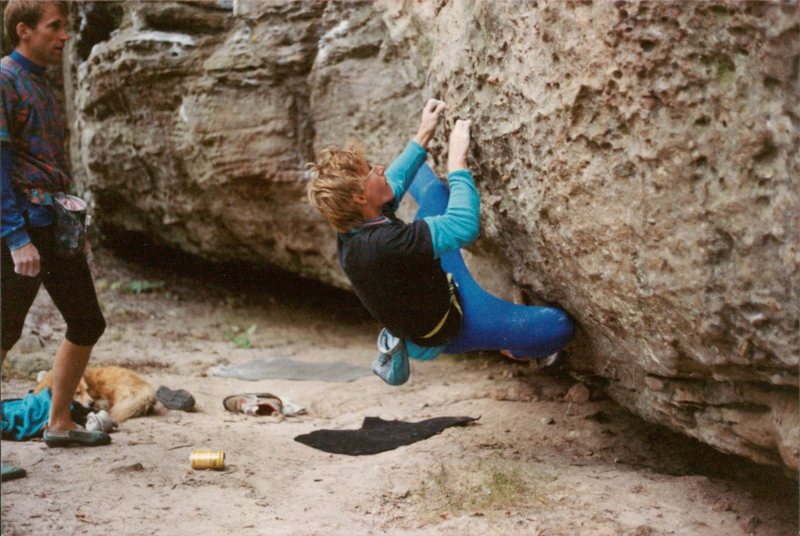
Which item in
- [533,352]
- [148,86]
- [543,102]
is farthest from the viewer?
[148,86]

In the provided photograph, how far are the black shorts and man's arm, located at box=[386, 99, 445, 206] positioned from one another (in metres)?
1.62

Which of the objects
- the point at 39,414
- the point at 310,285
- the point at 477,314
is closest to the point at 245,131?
the point at 310,285

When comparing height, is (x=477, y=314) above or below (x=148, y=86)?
below

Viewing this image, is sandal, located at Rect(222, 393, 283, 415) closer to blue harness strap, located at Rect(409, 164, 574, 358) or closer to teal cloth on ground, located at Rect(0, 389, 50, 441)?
teal cloth on ground, located at Rect(0, 389, 50, 441)

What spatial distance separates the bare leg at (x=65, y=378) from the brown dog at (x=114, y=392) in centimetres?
43

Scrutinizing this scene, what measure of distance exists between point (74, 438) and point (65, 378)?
1.06ft

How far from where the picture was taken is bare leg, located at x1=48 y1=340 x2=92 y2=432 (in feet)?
13.2

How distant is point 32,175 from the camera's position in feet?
12.2

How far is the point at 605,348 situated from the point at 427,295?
36.1 inches

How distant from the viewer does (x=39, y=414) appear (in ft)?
14.2

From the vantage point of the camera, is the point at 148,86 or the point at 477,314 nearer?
the point at 477,314

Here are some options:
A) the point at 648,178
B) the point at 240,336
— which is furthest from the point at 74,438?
the point at 648,178

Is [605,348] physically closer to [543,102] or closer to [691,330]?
[691,330]

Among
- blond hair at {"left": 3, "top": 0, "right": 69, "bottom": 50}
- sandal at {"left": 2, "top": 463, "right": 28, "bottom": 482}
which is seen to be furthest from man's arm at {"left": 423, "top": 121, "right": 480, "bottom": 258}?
sandal at {"left": 2, "top": 463, "right": 28, "bottom": 482}
